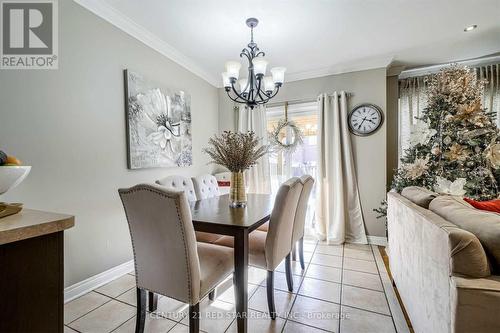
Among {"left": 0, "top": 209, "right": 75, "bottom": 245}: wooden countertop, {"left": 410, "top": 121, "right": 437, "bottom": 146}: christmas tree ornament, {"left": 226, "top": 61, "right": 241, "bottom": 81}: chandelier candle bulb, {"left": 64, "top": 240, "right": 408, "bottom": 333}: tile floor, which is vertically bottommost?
{"left": 64, "top": 240, "right": 408, "bottom": 333}: tile floor

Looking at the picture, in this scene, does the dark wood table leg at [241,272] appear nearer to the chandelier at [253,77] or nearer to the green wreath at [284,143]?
the chandelier at [253,77]

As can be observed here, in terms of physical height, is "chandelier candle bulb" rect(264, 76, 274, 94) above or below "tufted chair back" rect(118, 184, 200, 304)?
above

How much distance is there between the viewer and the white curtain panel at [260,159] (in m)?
3.79

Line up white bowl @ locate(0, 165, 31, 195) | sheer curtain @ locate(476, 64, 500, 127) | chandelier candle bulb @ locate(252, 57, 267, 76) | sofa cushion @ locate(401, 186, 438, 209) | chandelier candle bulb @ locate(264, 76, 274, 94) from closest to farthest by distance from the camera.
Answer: white bowl @ locate(0, 165, 31, 195) → sofa cushion @ locate(401, 186, 438, 209) → chandelier candle bulb @ locate(252, 57, 267, 76) → chandelier candle bulb @ locate(264, 76, 274, 94) → sheer curtain @ locate(476, 64, 500, 127)

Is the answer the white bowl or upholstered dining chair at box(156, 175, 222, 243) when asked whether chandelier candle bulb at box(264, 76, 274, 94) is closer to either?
upholstered dining chair at box(156, 175, 222, 243)

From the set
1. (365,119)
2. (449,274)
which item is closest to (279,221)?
(449,274)

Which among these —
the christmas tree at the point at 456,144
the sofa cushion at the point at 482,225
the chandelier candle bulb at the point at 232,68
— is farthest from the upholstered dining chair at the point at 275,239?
the christmas tree at the point at 456,144

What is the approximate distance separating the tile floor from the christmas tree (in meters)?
1.14

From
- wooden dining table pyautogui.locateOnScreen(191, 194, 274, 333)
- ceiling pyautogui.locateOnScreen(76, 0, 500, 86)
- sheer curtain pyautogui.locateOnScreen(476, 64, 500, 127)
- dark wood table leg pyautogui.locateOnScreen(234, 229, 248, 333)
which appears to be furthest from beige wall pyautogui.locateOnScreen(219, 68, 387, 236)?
dark wood table leg pyautogui.locateOnScreen(234, 229, 248, 333)

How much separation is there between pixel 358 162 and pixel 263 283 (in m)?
2.11

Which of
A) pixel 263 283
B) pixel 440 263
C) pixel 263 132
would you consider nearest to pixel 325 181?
pixel 263 132

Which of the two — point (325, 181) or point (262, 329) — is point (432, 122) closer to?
point (325, 181)

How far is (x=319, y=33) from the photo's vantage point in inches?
99.8

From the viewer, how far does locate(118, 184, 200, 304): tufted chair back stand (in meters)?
1.20
